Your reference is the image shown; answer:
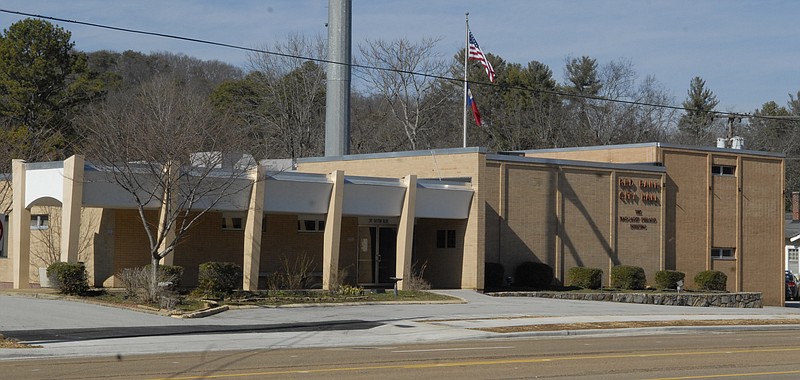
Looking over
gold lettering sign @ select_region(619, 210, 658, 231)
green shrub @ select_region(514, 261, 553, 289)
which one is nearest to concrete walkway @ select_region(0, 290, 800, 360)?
green shrub @ select_region(514, 261, 553, 289)

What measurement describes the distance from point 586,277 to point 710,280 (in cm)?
720

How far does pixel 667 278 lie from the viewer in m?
45.1

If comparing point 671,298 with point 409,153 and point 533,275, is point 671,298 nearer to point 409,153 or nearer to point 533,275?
point 533,275

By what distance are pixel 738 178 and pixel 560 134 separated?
34278 millimetres

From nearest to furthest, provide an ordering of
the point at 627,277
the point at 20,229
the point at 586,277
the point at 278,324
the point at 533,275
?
1. the point at 278,324
2. the point at 20,229
3. the point at 533,275
4. the point at 586,277
5. the point at 627,277

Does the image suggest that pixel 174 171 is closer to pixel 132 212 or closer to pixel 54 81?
pixel 132 212

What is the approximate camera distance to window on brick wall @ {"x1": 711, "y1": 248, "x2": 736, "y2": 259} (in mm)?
49125

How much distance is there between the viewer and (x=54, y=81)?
64.9 m

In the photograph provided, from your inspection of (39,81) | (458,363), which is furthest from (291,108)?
(458,363)

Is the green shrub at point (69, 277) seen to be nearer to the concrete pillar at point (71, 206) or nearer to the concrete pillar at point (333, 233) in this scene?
the concrete pillar at point (71, 206)

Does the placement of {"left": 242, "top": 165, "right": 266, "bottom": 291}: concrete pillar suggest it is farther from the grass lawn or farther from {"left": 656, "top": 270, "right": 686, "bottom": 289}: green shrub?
{"left": 656, "top": 270, "right": 686, "bottom": 289}: green shrub

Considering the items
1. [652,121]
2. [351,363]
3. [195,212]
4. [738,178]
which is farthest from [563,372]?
[652,121]

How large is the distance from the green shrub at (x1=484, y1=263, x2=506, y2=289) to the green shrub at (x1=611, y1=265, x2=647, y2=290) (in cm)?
572

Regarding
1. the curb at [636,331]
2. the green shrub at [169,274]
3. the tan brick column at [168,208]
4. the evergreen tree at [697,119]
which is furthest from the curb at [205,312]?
the evergreen tree at [697,119]
